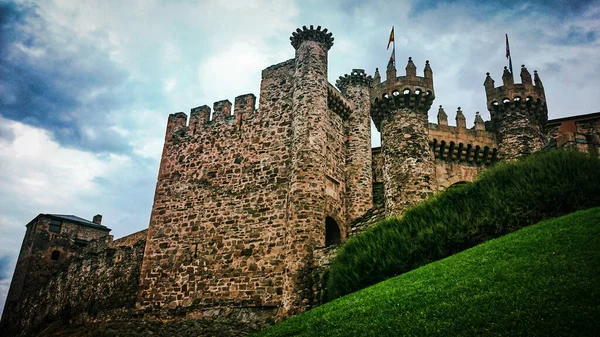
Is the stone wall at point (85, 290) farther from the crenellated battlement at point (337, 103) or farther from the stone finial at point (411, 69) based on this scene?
the stone finial at point (411, 69)

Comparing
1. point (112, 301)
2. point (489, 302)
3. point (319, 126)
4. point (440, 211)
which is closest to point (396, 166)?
point (319, 126)

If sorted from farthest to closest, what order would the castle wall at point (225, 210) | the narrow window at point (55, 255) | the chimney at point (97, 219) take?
the chimney at point (97, 219) < the narrow window at point (55, 255) < the castle wall at point (225, 210)

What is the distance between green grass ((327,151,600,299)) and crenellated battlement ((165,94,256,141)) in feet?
30.4

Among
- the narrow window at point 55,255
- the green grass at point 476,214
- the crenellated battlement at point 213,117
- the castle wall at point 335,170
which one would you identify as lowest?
the green grass at point 476,214

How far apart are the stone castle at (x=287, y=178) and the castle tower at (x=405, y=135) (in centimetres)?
5

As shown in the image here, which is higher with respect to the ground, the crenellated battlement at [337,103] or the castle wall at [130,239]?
the crenellated battlement at [337,103]

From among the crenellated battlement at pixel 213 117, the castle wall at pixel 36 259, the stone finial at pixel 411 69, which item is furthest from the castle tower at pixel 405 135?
the castle wall at pixel 36 259

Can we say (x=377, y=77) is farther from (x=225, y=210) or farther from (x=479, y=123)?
(x=225, y=210)

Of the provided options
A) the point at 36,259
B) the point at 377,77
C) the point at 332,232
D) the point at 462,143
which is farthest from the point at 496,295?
the point at 36,259

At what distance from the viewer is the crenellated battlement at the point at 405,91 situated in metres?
21.6

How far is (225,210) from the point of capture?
1944cm

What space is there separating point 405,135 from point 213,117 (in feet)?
29.5

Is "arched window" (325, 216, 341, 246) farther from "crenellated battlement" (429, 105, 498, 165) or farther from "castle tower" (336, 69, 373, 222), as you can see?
"crenellated battlement" (429, 105, 498, 165)

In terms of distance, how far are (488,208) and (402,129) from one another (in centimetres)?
834
